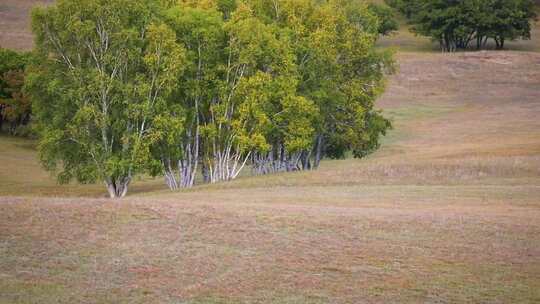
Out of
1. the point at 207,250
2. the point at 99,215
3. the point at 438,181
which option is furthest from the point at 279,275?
the point at 438,181

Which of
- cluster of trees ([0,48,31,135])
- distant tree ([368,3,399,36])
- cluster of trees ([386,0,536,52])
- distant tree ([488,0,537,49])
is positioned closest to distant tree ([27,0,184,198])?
cluster of trees ([0,48,31,135])

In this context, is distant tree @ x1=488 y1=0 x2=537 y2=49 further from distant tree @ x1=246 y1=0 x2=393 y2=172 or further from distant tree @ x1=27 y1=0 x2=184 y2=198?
distant tree @ x1=27 y1=0 x2=184 y2=198

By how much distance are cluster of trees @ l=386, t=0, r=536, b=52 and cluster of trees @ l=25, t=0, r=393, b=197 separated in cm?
7003

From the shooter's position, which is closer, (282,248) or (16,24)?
(282,248)

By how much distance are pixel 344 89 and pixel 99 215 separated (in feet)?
123

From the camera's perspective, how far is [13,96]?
79.9 m

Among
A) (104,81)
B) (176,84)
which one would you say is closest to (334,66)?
(176,84)

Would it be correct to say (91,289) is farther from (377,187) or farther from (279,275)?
(377,187)

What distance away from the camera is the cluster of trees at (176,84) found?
1614 inches

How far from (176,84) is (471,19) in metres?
86.1

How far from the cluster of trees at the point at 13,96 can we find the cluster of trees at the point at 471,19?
6539 centimetres

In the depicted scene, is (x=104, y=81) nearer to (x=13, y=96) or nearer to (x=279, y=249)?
(x=279, y=249)

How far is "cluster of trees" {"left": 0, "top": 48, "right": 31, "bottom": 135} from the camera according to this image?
80000mm

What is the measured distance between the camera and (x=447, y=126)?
80062mm
